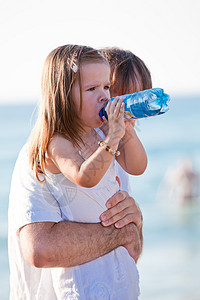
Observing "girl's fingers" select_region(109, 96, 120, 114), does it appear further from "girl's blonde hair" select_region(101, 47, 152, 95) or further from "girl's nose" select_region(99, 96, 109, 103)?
"girl's blonde hair" select_region(101, 47, 152, 95)

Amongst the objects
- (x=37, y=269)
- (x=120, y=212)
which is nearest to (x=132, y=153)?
(x=120, y=212)

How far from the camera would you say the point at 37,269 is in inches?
89.1

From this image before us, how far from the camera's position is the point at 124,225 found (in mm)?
2289

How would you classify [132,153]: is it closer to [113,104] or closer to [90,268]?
[113,104]

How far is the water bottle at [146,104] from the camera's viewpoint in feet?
6.42

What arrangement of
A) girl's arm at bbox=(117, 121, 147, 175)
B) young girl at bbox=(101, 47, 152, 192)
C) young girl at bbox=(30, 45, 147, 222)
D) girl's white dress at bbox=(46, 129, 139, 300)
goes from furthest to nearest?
young girl at bbox=(101, 47, 152, 192) < girl's arm at bbox=(117, 121, 147, 175) < girl's white dress at bbox=(46, 129, 139, 300) < young girl at bbox=(30, 45, 147, 222)

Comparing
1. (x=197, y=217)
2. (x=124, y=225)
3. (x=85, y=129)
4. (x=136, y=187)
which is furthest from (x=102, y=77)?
(x=136, y=187)

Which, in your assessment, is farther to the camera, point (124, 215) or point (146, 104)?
point (124, 215)

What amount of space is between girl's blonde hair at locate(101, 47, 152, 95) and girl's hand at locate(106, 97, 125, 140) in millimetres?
556

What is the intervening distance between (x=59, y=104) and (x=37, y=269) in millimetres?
725

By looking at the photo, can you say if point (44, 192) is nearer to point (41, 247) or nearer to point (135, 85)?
A: point (41, 247)

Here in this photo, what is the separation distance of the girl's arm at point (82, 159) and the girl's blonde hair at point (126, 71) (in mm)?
551

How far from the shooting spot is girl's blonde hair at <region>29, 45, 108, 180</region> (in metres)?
2.10

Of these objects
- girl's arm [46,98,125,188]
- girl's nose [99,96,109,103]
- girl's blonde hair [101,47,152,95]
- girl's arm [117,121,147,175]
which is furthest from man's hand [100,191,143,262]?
girl's blonde hair [101,47,152,95]
